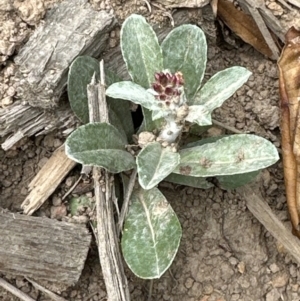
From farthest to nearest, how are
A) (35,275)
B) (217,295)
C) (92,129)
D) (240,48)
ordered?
(240,48)
(217,295)
(35,275)
(92,129)

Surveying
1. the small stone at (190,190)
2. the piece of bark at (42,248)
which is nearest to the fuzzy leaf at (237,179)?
the small stone at (190,190)

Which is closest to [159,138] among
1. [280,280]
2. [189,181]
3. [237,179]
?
[189,181]

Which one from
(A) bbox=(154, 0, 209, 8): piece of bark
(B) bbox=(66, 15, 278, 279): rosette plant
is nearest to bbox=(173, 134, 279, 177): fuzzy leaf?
(B) bbox=(66, 15, 278, 279): rosette plant

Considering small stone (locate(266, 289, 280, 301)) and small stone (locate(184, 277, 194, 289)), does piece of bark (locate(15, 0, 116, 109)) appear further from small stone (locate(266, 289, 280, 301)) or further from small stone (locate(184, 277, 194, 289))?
small stone (locate(266, 289, 280, 301))

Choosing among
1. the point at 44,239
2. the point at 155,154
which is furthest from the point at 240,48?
the point at 44,239

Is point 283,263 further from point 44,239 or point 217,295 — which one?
point 44,239

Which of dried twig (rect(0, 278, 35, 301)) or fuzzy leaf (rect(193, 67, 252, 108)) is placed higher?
fuzzy leaf (rect(193, 67, 252, 108))

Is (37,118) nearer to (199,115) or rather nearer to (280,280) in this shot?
(199,115)
